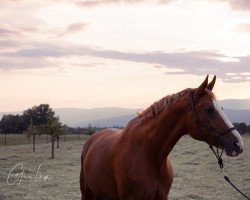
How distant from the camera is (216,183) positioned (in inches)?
598

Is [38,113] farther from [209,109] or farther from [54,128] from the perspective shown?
[209,109]

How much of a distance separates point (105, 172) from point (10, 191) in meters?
8.75

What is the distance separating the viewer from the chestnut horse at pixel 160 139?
4.57 metres

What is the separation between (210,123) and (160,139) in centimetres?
72

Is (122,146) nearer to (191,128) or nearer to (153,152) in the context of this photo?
(153,152)

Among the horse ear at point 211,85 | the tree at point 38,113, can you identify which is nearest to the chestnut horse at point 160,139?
the horse ear at point 211,85

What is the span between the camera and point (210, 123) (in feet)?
15.0

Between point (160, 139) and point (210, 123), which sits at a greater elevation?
point (210, 123)

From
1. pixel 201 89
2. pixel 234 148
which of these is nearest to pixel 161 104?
pixel 201 89

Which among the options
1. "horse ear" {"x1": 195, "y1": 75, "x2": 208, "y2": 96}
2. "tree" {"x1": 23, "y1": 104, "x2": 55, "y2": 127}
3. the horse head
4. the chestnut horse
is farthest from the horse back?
"tree" {"x1": 23, "y1": 104, "x2": 55, "y2": 127}

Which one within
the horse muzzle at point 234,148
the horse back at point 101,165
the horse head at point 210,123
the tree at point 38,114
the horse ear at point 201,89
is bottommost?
the horse back at point 101,165

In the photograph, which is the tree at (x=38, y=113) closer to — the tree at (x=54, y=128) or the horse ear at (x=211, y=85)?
the tree at (x=54, y=128)

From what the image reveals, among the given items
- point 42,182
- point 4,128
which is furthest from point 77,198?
point 4,128

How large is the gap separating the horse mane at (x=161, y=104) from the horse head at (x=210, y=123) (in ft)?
0.59
